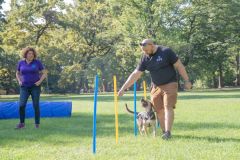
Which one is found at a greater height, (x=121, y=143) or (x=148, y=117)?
(x=148, y=117)

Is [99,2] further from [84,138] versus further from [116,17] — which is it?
[84,138]

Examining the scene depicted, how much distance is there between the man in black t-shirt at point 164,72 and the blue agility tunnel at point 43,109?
661 centimetres

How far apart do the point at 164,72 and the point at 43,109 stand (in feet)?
23.4

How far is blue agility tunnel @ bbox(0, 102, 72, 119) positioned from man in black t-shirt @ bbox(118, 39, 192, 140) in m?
6.61

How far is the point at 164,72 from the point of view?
8094mm

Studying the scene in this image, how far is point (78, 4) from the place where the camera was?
6000 centimetres

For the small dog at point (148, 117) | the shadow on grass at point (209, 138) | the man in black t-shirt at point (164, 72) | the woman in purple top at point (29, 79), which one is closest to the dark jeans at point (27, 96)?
the woman in purple top at point (29, 79)

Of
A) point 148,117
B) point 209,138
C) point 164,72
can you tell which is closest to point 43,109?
point 148,117

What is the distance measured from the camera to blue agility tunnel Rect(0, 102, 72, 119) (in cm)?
1373

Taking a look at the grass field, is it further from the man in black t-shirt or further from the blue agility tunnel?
the blue agility tunnel

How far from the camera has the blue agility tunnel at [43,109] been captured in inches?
541

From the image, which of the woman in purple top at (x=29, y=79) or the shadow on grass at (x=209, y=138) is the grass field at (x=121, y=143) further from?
the woman in purple top at (x=29, y=79)

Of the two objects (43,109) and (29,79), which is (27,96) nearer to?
(29,79)

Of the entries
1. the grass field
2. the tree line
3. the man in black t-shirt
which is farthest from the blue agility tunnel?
the tree line
